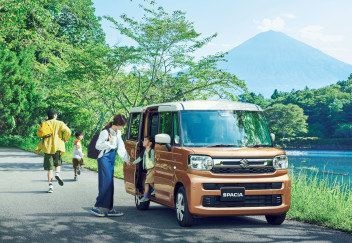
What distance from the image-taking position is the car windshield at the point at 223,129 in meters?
7.79

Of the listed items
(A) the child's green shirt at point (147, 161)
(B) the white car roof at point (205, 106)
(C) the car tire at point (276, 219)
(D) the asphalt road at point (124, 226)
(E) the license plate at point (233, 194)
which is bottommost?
(D) the asphalt road at point (124, 226)

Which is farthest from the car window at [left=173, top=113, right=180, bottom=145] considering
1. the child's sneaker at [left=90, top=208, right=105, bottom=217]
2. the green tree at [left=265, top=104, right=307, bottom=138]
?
the green tree at [left=265, top=104, right=307, bottom=138]

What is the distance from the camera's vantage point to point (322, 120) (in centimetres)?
9631

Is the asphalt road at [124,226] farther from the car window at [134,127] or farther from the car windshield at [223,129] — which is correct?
the car window at [134,127]

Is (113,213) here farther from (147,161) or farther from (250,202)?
(250,202)

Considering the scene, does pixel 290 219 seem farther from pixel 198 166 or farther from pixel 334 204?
pixel 198 166

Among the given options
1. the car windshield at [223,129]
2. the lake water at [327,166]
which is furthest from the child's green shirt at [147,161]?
the lake water at [327,166]

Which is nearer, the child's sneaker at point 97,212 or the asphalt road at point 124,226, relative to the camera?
the asphalt road at point 124,226

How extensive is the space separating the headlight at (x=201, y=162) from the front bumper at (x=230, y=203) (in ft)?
0.48

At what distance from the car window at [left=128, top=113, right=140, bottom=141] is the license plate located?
303 cm

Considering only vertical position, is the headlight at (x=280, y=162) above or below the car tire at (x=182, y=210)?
above

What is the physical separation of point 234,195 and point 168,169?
1.34 meters

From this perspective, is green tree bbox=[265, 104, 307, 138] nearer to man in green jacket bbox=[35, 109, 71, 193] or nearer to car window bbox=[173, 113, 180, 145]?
man in green jacket bbox=[35, 109, 71, 193]

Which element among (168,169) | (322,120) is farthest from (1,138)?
(322,120)
